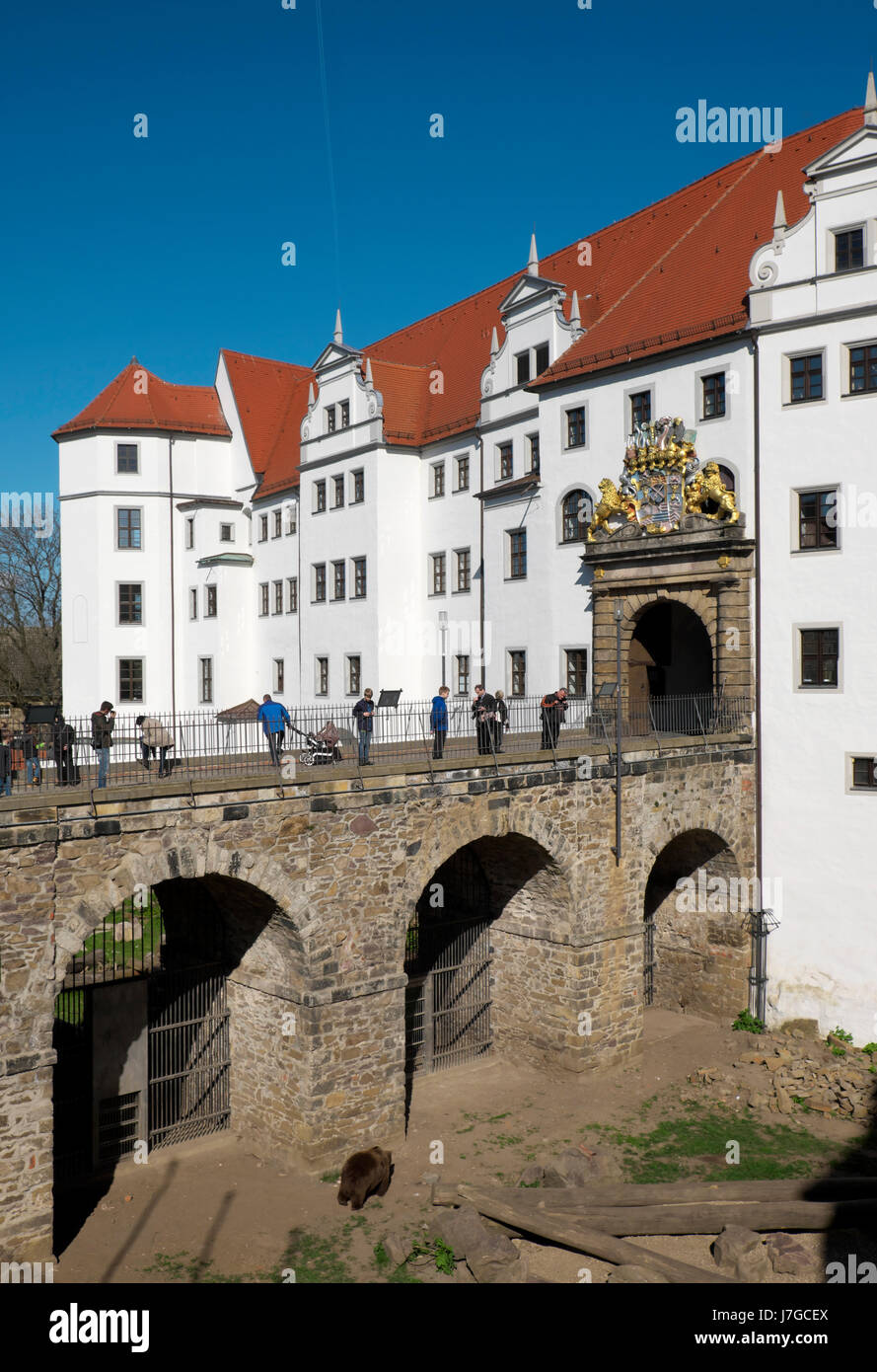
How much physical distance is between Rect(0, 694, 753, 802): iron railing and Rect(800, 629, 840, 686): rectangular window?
1405 millimetres

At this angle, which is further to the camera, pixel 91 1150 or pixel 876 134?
pixel 876 134

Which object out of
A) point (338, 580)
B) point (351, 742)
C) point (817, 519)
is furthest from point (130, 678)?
point (817, 519)

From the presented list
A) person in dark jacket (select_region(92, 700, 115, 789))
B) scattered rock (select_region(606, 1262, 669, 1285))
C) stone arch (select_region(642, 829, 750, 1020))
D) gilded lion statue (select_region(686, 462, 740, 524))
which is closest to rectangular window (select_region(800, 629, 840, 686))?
gilded lion statue (select_region(686, 462, 740, 524))

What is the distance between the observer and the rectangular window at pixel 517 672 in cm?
2675

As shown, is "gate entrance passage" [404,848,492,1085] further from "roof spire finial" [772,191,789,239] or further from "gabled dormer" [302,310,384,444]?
"gabled dormer" [302,310,384,444]

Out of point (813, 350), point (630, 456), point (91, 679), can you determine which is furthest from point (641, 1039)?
point (91, 679)

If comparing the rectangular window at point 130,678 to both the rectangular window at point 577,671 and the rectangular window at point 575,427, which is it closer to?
the rectangular window at point 577,671

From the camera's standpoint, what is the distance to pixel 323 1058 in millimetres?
15383

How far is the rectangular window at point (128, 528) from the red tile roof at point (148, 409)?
117 inches

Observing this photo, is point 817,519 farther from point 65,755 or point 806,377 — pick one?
point 65,755

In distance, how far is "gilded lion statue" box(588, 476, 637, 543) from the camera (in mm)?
23609

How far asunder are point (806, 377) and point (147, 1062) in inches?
663

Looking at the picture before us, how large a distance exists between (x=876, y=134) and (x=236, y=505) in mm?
24812

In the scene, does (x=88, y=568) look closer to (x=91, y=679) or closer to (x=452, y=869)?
(x=91, y=679)
